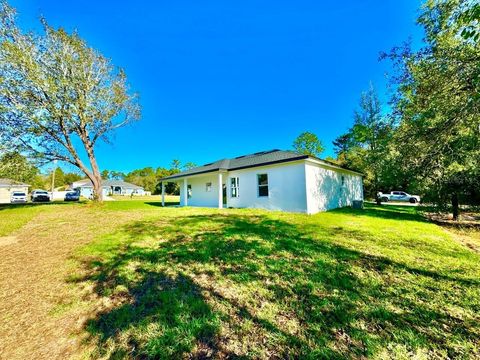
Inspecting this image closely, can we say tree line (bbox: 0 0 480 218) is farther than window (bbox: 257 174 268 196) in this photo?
No

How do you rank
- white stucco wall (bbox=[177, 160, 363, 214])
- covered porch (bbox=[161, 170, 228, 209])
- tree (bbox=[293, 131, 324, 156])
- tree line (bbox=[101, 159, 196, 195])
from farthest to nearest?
tree line (bbox=[101, 159, 196, 195])
tree (bbox=[293, 131, 324, 156])
covered porch (bbox=[161, 170, 228, 209])
white stucco wall (bbox=[177, 160, 363, 214])

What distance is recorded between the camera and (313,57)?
15.5 m

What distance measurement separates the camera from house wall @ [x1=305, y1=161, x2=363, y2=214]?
426 inches

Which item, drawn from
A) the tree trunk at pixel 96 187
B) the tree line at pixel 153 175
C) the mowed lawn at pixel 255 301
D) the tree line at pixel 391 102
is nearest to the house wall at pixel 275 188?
the tree line at pixel 391 102

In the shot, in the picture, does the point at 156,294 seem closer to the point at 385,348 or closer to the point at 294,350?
the point at 294,350

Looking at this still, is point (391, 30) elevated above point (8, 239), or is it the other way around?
point (391, 30)

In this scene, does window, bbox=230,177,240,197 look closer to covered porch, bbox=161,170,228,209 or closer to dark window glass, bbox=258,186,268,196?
covered porch, bbox=161,170,228,209

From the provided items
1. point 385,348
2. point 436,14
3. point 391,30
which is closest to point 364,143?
point 391,30

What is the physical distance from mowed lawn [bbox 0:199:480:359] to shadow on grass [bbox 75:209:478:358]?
0.05 feet

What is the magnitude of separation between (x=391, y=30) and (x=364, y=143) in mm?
15751

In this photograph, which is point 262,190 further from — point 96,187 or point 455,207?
point 96,187

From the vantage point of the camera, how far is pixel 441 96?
4.84 meters

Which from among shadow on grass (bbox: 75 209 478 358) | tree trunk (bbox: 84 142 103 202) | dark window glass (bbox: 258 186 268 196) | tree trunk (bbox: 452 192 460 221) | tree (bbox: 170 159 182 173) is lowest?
shadow on grass (bbox: 75 209 478 358)

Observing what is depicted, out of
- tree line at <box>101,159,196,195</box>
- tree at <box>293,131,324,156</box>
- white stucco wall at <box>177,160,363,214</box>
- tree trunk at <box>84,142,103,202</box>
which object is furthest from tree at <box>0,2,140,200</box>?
tree line at <box>101,159,196,195</box>
